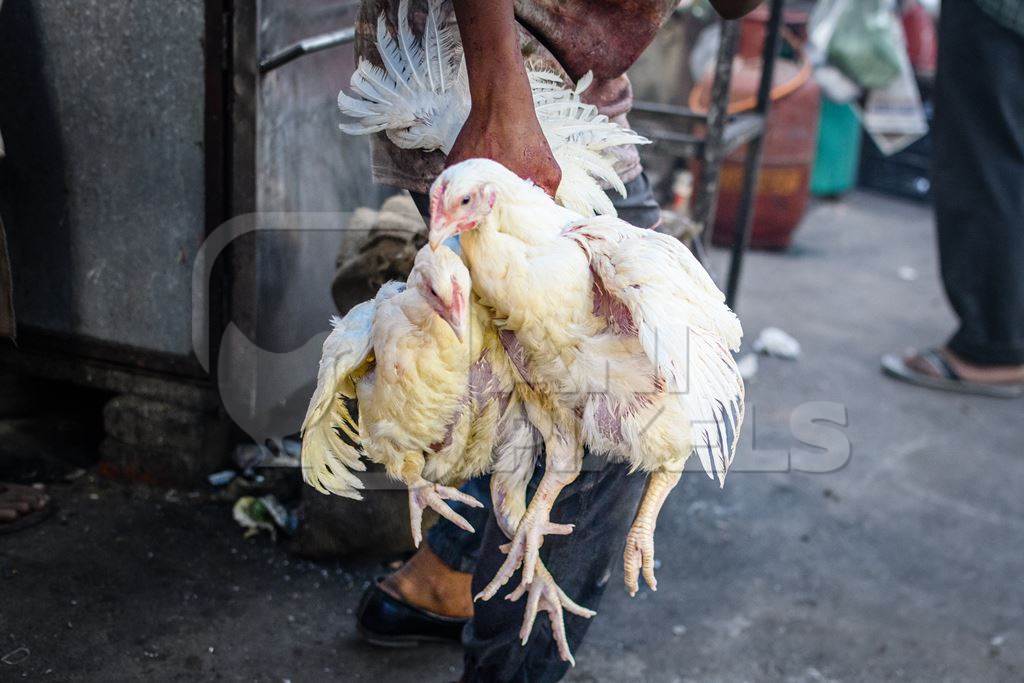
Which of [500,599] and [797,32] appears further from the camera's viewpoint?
[797,32]

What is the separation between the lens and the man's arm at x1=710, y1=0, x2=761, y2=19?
1.94 meters

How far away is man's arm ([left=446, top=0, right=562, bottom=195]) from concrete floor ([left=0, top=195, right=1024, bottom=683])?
4.05 ft

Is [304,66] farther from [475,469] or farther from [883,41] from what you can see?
[883,41]

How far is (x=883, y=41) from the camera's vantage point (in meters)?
6.04

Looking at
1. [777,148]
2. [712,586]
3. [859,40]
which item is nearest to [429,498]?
[712,586]

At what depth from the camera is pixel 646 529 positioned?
60.6 inches

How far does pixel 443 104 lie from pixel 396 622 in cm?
120

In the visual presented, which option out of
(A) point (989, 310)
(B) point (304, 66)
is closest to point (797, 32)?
(A) point (989, 310)

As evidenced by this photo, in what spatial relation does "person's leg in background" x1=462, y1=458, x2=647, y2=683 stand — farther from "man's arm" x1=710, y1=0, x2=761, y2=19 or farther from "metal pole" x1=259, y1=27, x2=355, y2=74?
"metal pole" x1=259, y1=27, x2=355, y2=74

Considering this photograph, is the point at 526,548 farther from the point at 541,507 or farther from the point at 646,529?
the point at 646,529

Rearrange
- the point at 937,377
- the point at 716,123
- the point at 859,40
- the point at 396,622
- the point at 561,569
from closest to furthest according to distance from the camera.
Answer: the point at 561,569 → the point at 396,622 → the point at 716,123 → the point at 937,377 → the point at 859,40

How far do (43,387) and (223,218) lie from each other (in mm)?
945

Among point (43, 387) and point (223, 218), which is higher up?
point (223, 218)

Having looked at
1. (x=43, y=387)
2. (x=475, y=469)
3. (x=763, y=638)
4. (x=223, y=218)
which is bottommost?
(x=763, y=638)
